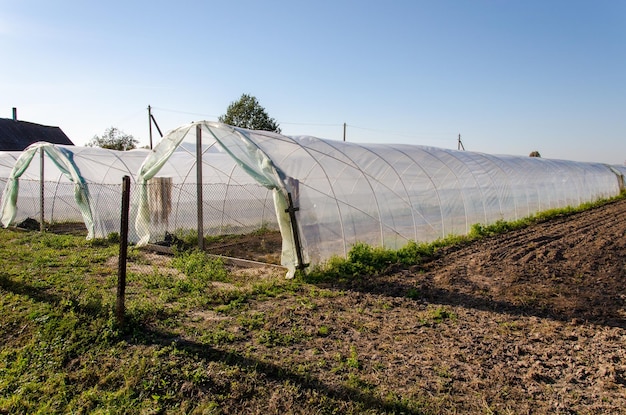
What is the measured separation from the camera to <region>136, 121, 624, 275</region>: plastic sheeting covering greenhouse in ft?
27.9

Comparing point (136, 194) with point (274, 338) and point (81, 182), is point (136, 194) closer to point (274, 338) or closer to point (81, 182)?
point (81, 182)

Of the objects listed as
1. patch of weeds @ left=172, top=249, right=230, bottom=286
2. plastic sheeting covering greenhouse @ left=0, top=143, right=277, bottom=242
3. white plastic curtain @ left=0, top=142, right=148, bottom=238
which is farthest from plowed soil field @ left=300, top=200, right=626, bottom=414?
white plastic curtain @ left=0, top=142, right=148, bottom=238

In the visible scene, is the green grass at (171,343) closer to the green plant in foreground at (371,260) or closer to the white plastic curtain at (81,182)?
the green plant in foreground at (371,260)

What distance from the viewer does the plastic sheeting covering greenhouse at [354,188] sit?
8.52 metres

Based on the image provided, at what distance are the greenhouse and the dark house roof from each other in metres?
20.1

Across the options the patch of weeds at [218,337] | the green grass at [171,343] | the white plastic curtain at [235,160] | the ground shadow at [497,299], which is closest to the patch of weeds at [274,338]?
the green grass at [171,343]

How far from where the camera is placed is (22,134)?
34750 millimetres

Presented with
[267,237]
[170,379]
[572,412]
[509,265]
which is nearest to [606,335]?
[572,412]

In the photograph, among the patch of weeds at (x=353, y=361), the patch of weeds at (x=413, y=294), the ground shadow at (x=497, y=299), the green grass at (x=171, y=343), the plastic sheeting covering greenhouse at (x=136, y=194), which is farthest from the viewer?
the plastic sheeting covering greenhouse at (x=136, y=194)

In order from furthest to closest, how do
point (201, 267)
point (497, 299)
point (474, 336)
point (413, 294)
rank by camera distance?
point (201, 267)
point (413, 294)
point (497, 299)
point (474, 336)

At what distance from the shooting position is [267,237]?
12.9 m

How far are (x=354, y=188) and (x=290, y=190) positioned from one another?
2052 millimetres

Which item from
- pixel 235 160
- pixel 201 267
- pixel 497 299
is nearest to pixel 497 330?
pixel 497 299

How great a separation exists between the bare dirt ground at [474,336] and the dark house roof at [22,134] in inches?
1365
